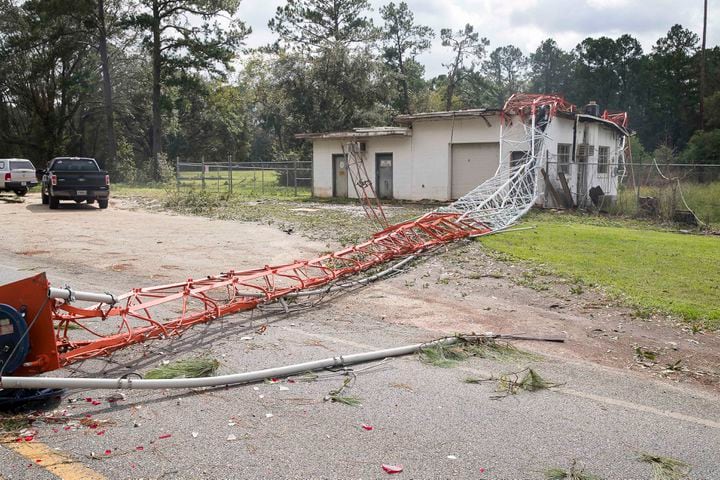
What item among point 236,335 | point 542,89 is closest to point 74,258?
point 236,335

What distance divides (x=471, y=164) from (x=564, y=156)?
3615 mm

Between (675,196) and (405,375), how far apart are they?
16917 millimetres

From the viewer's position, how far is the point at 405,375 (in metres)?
5.65

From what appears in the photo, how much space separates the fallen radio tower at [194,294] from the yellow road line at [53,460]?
32.0 inches

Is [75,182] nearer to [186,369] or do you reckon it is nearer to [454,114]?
[454,114]

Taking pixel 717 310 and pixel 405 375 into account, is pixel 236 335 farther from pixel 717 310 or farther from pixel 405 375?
pixel 717 310

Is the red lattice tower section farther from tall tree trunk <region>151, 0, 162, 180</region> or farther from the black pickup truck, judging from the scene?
tall tree trunk <region>151, 0, 162, 180</region>

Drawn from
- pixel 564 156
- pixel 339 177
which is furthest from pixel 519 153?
pixel 339 177

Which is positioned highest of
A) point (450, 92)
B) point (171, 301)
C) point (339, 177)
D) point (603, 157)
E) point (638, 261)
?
point (450, 92)

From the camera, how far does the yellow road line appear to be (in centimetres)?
371

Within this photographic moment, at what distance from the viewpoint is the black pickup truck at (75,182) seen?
22734 mm

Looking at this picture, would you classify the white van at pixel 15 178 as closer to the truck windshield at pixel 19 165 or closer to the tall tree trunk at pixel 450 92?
the truck windshield at pixel 19 165

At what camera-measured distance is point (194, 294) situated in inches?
290

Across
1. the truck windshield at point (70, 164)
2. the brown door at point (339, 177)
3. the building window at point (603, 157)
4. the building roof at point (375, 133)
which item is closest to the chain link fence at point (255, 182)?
the brown door at point (339, 177)
